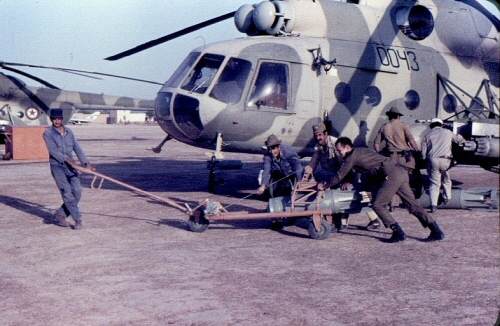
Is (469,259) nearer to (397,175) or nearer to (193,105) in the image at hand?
(397,175)

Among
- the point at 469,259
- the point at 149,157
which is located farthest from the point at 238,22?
the point at 149,157

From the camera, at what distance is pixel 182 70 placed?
460 inches

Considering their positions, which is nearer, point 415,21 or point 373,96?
point 373,96

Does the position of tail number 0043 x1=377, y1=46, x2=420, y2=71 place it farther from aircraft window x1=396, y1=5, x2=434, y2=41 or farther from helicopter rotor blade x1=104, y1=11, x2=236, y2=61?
helicopter rotor blade x1=104, y1=11, x2=236, y2=61

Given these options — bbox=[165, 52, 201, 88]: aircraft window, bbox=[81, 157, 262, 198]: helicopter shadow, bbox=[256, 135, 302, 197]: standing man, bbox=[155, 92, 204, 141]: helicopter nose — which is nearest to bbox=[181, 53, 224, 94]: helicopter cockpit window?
bbox=[165, 52, 201, 88]: aircraft window

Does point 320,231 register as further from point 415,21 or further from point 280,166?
point 415,21

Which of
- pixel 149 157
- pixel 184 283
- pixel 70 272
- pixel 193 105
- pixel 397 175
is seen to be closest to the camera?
pixel 184 283

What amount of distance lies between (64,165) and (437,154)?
5931mm

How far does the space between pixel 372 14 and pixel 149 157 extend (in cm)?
1342

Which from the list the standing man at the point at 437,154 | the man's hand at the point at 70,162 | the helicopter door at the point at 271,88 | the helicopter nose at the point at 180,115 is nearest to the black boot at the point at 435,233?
the standing man at the point at 437,154

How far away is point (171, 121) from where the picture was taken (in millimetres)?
11344

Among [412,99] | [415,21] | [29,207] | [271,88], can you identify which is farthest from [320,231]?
[415,21]

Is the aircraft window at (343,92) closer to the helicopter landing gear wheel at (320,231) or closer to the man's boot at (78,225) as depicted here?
the helicopter landing gear wheel at (320,231)

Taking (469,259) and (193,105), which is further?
(193,105)
